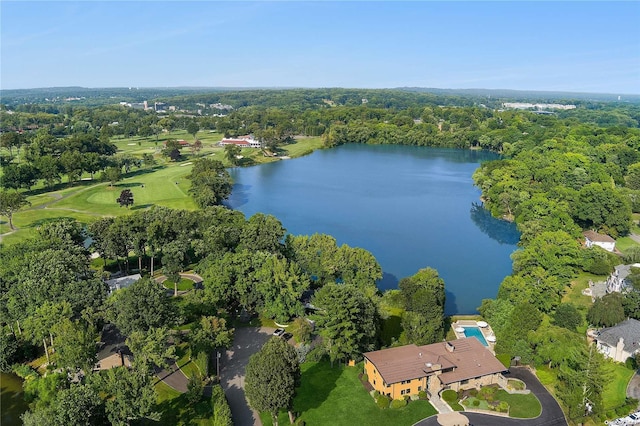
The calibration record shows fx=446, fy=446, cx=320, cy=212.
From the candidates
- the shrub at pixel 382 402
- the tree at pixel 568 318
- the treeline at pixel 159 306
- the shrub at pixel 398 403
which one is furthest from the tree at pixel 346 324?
the tree at pixel 568 318

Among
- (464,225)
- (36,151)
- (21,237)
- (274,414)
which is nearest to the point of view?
(274,414)

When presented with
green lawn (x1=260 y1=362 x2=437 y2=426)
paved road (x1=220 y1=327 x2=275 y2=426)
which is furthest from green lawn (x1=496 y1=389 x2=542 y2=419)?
paved road (x1=220 y1=327 x2=275 y2=426)

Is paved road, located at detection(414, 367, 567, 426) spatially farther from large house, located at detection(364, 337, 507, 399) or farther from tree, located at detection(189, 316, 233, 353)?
tree, located at detection(189, 316, 233, 353)

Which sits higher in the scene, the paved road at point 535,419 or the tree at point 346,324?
the tree at point 346,324

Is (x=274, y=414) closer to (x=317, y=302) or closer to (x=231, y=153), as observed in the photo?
(x=317, y=302)

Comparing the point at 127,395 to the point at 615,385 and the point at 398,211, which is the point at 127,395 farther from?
the point at 398,211

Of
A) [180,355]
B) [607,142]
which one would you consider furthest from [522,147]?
[180,355]

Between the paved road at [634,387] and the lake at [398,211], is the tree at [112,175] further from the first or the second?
the paved road at [634,387]
